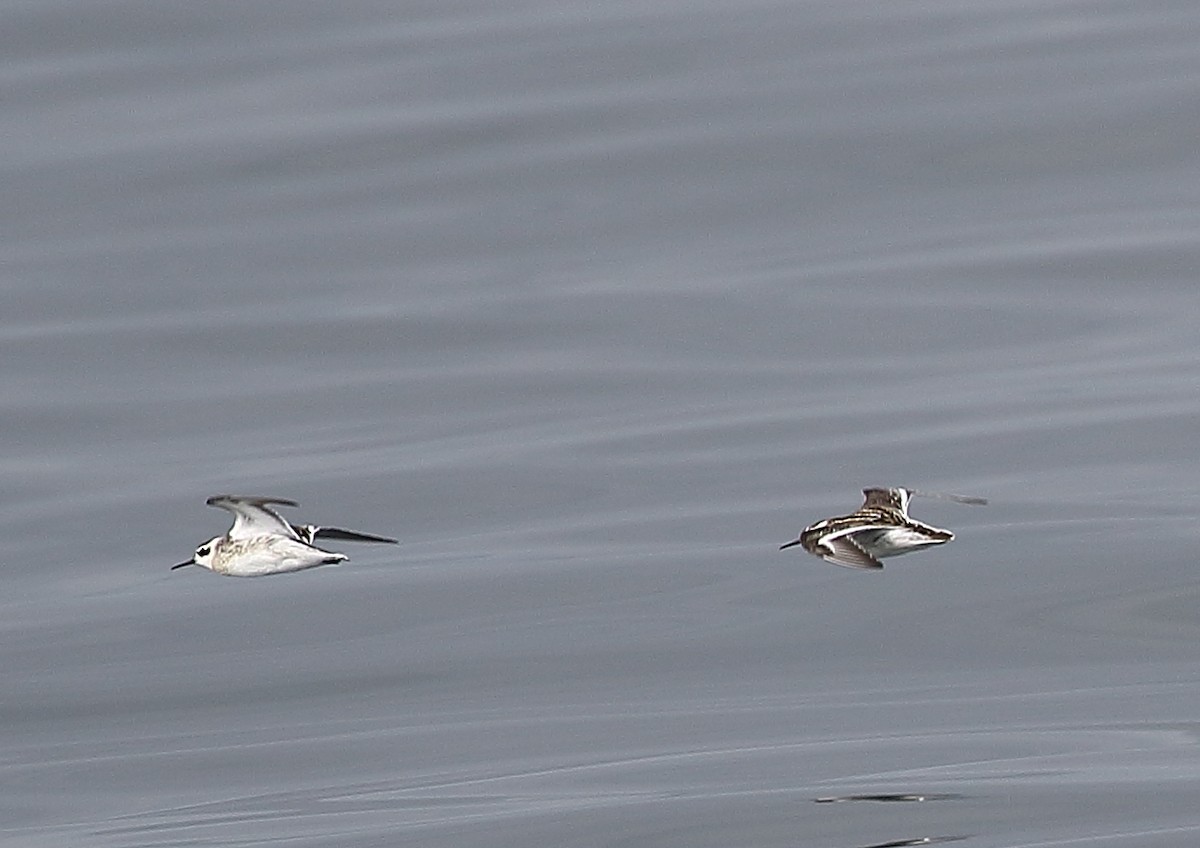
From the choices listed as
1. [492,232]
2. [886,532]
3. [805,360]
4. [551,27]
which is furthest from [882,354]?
[886,532]

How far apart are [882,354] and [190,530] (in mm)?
7145

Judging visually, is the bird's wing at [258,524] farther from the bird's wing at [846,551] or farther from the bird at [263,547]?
the bird's wing at [846,551]

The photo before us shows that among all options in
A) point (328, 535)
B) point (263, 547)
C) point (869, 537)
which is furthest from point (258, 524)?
point (869, 537)

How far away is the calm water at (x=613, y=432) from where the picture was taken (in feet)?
44.2

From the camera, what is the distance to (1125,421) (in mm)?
19469

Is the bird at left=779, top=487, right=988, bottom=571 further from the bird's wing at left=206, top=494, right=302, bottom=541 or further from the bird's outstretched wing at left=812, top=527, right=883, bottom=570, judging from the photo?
the bird's wing at left=206, top=494, right=302, bottom=541

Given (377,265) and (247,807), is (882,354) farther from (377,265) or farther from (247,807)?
(247,807)

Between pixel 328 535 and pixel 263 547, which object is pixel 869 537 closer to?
pixel 328 535

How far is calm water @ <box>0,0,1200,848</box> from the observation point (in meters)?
13.5

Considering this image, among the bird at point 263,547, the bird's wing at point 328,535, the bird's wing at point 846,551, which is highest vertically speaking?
the bird at point 263,547

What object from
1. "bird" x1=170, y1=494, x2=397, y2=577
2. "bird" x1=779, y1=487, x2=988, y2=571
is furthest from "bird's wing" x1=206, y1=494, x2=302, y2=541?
"bird" x1=779, y1=487, x2=988, y2=571

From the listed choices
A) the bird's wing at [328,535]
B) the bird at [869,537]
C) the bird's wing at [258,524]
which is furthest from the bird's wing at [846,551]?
the bird's wing at [258,524]

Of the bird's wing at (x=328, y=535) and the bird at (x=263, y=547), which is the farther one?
the bird at (x=263, y=547)

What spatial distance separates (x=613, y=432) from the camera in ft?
68.7
